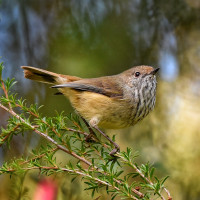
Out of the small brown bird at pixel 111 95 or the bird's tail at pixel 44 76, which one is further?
the bird's tail at pixel 44 76

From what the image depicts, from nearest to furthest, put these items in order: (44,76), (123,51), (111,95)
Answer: (111,95) < (44,76) < (123,51)

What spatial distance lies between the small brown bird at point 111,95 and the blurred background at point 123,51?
2.11 feet

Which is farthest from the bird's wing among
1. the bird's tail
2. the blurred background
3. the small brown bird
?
the blurred background

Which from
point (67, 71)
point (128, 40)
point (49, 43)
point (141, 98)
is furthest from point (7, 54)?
point (141, 98)

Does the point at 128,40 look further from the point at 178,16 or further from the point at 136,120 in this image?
the point at 136,120

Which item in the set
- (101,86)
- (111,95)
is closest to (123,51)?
(101,86)

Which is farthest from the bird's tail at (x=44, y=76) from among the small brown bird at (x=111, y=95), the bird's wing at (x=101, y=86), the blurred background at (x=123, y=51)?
the blurred background at (x=123, y=51)

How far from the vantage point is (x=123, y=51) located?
4.54 m

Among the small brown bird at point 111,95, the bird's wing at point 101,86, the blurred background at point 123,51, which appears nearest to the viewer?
the small brown bird at point 111,95

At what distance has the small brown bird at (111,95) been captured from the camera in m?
2.97

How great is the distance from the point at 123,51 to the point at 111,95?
153cm

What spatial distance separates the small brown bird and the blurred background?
2.11 ft

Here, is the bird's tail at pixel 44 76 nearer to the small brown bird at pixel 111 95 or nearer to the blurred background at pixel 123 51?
the small brown bird at pixel 111 95

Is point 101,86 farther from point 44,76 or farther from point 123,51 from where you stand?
point 123,51
